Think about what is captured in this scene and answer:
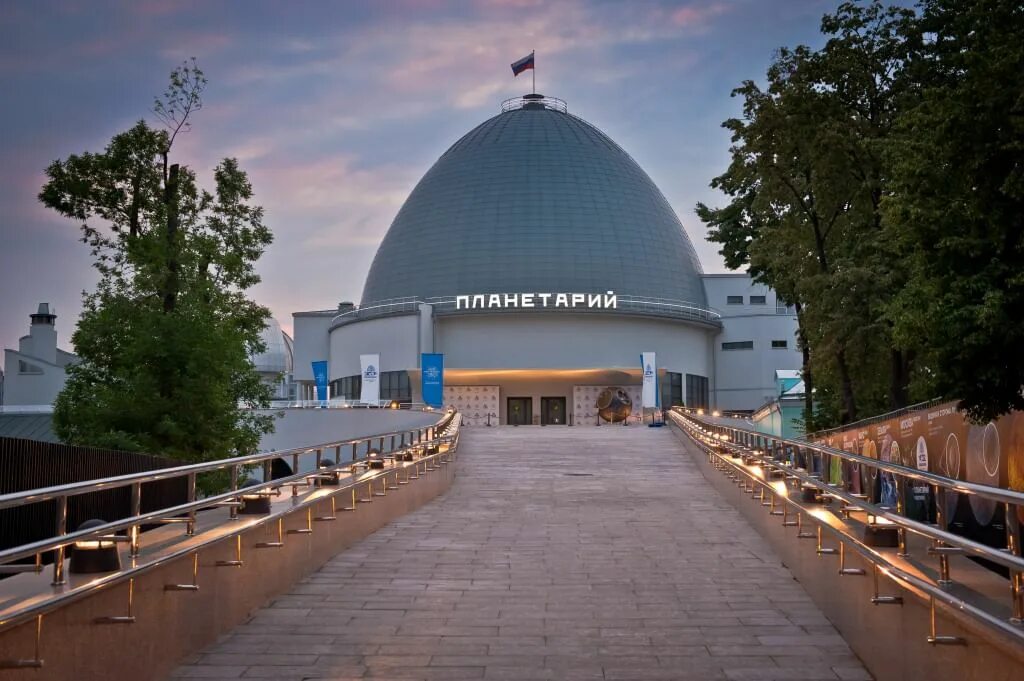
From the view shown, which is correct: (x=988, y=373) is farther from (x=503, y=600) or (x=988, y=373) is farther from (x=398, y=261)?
(x=398, y=261)

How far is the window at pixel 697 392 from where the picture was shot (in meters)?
72.8

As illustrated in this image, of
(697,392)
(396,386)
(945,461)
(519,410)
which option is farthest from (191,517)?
(697,392)

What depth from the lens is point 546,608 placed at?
10.1 m

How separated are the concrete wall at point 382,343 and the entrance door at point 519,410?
904 cm

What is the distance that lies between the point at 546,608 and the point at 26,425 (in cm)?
4977

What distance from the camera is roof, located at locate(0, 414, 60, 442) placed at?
5132cm

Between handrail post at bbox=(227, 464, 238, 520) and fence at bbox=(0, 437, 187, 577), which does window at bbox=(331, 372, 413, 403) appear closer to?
fence at bbox=(0, 437, 187, 577)

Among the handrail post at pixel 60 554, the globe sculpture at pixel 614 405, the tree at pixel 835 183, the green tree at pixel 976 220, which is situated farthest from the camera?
the globe sculpture at pixel 614 405

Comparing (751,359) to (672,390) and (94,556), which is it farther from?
(94,556)

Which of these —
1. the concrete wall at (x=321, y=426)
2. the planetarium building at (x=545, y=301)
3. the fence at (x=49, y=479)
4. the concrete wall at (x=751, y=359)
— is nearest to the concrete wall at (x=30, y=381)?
the planetarium building at (x=545, y=301)

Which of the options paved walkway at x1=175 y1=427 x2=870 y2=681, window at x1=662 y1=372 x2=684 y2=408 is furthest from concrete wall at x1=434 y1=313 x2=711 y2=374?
paved walkway at x1=175 y1=427 x2=870 y2=681

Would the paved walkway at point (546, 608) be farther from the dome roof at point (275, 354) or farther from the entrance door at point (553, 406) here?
the dome roof at point (275, 354)

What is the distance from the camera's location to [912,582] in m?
6.99

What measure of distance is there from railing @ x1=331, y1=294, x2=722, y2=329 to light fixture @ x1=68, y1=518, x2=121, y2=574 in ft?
198
